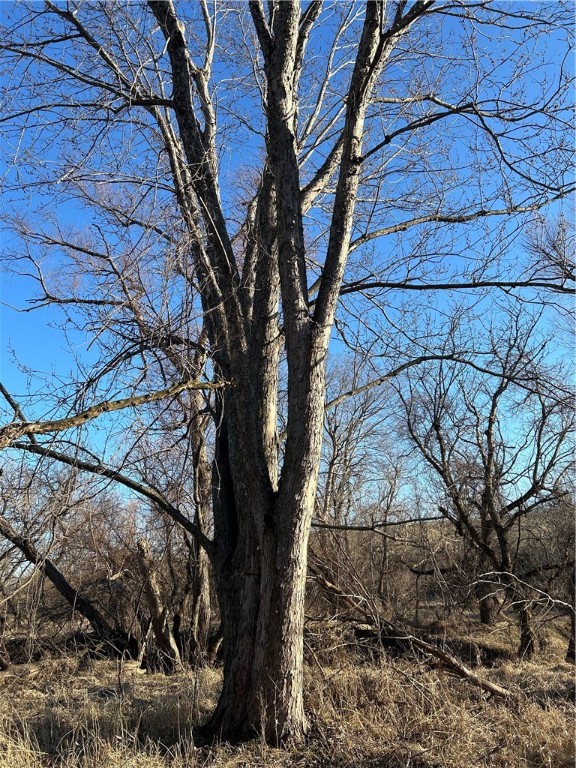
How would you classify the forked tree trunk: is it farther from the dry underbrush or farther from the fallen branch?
the fallen branch

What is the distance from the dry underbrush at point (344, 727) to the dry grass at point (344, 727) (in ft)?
0.03

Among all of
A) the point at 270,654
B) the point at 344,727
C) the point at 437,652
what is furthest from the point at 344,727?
the point at 437,652

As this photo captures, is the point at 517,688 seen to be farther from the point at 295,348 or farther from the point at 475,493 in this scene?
the point at 475,493

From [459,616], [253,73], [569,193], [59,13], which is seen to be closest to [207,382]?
[59,13]

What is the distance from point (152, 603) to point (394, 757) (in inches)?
247

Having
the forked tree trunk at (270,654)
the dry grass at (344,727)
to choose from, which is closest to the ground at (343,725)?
the dry grass at (344,727)

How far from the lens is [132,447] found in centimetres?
463

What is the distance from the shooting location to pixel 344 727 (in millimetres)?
4926

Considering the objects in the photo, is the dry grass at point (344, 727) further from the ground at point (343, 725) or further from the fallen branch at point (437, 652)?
the fallen branch at point (437, 652)

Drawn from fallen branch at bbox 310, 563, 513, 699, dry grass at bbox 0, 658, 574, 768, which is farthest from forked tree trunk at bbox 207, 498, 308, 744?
fallen branch at bbox 310, 563, 513, 699

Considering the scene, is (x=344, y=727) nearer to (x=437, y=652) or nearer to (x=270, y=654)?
(x=270, y=654)

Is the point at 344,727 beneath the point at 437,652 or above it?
beneath

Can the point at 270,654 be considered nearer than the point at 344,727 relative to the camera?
Yes

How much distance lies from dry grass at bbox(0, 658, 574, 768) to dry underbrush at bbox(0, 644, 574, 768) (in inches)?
0.4
